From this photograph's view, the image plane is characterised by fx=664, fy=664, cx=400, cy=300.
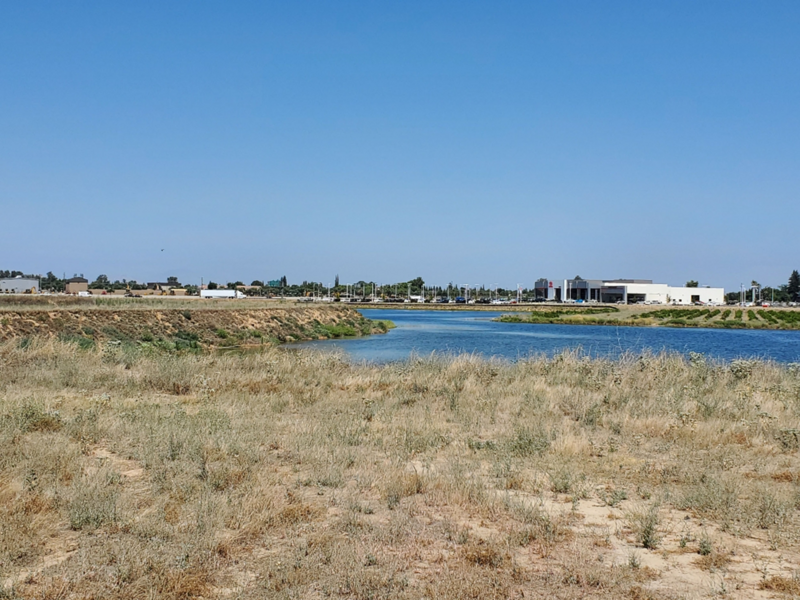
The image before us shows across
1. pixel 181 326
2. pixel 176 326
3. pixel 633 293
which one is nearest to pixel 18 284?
pixel 181 326

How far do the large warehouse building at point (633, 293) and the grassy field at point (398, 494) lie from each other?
153 meters

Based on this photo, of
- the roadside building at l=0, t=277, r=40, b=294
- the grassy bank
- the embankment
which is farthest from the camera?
the roadside building at l=0, t=277, r=40, b=294

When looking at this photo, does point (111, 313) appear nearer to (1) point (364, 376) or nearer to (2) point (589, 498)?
(1) point (364, 376)

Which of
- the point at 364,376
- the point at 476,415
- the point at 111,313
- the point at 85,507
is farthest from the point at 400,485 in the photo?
the point at 111,313

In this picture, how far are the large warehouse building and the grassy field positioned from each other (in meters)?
153

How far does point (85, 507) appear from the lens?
6961 millimetres

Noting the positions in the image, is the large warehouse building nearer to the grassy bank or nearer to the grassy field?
the grassy bank

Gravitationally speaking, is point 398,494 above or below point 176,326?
below

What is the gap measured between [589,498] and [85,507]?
5.78 metres

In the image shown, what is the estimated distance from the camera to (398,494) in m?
7.95

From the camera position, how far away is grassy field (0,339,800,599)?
568 cm

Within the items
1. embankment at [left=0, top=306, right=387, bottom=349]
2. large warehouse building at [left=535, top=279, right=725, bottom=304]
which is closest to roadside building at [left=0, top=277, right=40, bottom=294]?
embankment at [left=0, top=306, right=387, bottom=349]

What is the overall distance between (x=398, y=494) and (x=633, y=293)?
163m

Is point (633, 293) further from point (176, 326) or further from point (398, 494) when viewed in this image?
point (398, 494)
